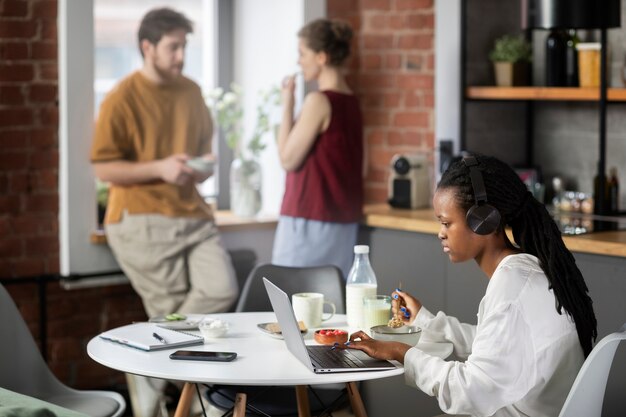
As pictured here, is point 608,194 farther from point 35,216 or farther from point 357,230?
point 35,216

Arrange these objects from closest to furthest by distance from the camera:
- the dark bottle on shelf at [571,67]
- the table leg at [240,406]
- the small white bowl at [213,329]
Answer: the table leg at [240,406] < the small white bowl at [213,329] < the dark bottle on shelf at [571,67]

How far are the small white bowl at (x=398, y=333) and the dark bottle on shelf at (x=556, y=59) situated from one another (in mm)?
→ 2320

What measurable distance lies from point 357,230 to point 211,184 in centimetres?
103

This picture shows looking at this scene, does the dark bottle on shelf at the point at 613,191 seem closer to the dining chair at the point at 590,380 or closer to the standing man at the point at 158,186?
the standing man at the point at 158,186

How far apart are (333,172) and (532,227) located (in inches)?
82.1

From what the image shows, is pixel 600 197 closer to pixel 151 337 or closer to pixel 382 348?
pixel 382 348

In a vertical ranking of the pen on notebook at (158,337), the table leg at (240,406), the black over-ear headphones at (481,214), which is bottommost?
the table leg at (240,406)

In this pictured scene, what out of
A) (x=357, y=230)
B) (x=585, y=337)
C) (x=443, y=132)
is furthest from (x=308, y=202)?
(x=585, y=337)

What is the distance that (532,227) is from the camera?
97.1 inches

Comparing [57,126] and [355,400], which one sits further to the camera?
[57,126]

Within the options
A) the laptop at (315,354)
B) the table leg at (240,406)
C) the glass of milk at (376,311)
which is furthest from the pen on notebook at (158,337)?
the glass of milk at (376,311)

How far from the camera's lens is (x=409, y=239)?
4.55m

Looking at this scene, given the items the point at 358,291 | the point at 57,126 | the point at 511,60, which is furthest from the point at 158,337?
the point at 511,60

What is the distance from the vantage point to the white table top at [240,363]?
249 centimetres
